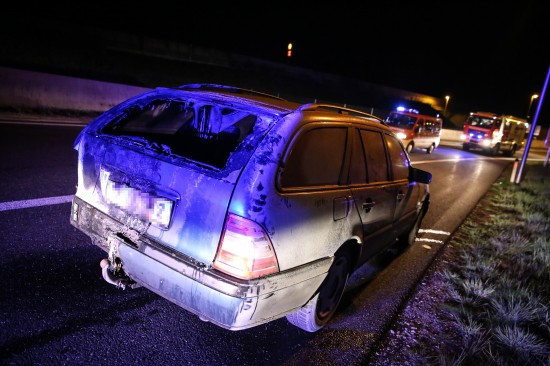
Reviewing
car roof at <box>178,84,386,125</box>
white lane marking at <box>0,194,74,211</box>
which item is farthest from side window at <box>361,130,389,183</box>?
white lane marking at <box>0,194,74,211</box>

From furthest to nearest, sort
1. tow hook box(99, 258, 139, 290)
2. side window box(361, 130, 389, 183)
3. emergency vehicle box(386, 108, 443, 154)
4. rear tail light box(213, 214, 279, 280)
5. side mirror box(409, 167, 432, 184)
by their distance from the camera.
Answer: emergency vehicle box(386, 108, 443, 154)
side mirror box(409, 167, 432, 184)
side window box(361, 130, 389, 183)
tow hook box(99, 258, 139, 290)
rear tail light box(213, 214, 279, 280)

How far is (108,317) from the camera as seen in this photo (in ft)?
8.62

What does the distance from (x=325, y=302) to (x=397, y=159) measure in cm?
177

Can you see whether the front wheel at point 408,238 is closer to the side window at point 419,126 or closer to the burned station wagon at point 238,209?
the burned station wagon at point 238,209

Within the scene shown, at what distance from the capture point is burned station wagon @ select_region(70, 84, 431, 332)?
2.10 metres

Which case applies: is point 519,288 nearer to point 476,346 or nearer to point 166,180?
point 476,346

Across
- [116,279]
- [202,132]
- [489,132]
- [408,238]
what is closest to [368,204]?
[202,132]

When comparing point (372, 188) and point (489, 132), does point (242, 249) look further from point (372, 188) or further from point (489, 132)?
point (489, 132)

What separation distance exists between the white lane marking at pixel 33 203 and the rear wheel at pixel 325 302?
3.35m

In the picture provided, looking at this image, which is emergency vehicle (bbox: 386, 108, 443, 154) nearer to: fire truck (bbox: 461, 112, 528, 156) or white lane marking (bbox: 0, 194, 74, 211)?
fire truck (bbox: 461, 112, 528, 156)

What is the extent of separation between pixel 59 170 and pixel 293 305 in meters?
5.01

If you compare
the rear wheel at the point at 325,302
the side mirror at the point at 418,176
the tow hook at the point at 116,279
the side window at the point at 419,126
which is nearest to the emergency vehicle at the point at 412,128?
the side window at the point at 419,126

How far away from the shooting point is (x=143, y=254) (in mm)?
2297

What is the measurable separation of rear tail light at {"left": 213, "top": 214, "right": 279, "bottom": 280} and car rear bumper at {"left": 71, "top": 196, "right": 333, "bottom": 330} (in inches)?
2.0
